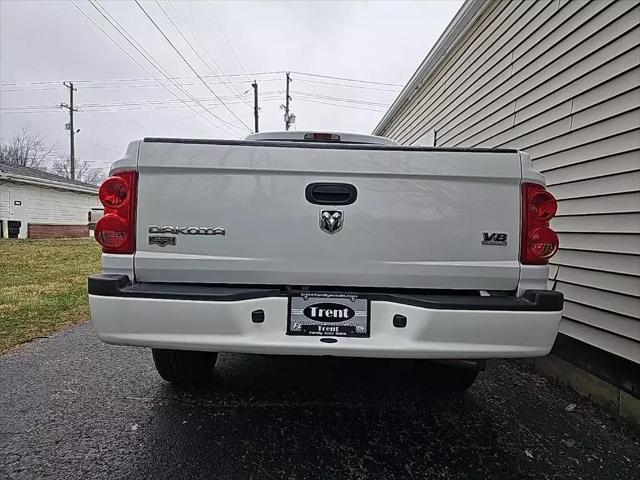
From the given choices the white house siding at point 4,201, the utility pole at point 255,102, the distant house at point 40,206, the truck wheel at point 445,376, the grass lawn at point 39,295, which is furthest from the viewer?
the utility pole at point 255,102

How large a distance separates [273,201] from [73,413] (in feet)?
5.90

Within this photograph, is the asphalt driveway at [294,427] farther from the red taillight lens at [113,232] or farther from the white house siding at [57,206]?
the white house siding at [57,206]

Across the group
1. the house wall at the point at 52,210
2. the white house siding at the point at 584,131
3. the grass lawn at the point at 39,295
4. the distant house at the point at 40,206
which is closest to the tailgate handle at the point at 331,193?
the white house siding at the point at 584,131

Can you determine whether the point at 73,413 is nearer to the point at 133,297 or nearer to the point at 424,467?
the point at 133,297

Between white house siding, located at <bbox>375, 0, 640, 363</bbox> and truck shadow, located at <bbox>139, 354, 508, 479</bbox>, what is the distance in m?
1.11

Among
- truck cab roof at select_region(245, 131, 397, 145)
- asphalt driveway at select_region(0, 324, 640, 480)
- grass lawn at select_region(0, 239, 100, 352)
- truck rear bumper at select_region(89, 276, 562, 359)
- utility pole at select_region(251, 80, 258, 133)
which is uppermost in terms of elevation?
utility pole at select_region(251, 80, 258, 133)

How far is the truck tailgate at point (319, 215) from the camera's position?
1900mm

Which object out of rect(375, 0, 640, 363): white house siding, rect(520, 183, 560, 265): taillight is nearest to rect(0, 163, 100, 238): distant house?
rect(375, 0, 640, 363): white house siding

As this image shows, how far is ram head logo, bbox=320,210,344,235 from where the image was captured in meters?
1.91

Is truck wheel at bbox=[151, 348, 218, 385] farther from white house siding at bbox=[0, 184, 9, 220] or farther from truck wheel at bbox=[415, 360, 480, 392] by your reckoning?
white house siding at bbox=[0, 184, 9, 220]

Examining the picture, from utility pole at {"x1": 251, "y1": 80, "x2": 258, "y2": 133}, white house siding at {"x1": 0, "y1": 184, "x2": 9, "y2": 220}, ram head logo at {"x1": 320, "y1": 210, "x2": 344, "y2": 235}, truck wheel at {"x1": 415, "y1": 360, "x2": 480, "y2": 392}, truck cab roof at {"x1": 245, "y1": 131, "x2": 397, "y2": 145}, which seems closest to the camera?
ram head logo at {"x1": 320, "y1": 210, "x2": 344, "y2": 235}

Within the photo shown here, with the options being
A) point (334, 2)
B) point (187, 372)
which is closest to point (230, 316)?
point (187, 372)

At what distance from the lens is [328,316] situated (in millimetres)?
1888

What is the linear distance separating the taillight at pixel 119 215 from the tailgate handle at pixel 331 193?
819 millimetres
